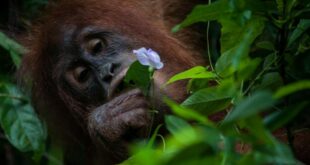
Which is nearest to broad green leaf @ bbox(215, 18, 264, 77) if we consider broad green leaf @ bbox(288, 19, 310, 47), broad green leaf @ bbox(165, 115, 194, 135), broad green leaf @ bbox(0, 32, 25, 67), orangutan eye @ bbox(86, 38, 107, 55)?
broad green leaf @ bbox(288, 19, 310, 47)

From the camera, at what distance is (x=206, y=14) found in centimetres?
204

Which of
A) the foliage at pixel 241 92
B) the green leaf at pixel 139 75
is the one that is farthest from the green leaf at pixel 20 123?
the foliage at pixel 241 92

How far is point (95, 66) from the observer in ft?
10.8

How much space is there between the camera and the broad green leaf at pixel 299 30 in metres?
2.23

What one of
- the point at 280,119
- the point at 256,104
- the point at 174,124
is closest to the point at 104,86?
the point at 174,124

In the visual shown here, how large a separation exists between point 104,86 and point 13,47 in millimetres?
836

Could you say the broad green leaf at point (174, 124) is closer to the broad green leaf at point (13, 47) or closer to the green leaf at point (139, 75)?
the green leaf at point (139, 75)

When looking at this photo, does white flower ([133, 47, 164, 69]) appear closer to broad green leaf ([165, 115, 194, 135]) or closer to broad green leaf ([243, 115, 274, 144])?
broad green leaf ([165, 115, 194, 135])

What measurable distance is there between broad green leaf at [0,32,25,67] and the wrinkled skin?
0.15 ft

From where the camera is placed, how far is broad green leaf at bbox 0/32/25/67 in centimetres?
367

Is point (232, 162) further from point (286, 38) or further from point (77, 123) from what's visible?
point (77, 123)

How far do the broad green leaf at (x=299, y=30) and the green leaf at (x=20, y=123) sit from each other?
1718 mm

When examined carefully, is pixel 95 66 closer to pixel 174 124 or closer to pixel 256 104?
pixel 174 124

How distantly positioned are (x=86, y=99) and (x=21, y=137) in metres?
0.47
